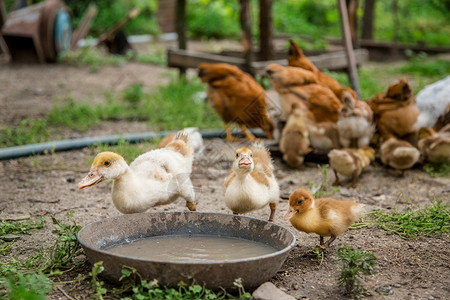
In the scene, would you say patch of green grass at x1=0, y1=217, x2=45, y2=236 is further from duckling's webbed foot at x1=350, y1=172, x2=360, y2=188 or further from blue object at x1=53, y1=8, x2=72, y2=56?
blue object at x1=53, y1=8, x2=72, y2=56

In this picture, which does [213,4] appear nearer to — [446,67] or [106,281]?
[446,67]

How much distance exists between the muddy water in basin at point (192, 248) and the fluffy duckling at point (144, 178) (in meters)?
0.35

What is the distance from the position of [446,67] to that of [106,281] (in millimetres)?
11587

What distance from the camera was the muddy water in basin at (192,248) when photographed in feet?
11.8

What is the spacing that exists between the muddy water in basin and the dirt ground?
0.82 feet

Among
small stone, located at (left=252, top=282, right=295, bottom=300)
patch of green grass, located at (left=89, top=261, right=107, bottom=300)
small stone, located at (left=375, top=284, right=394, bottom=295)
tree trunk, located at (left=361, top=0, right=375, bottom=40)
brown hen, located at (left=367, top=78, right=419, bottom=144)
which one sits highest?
tree trunk, located at (left=361, top=0, right=375, bottom=40)

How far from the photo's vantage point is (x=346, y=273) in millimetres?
3318

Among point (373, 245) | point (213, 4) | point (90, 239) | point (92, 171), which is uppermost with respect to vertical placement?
point (213, 4)

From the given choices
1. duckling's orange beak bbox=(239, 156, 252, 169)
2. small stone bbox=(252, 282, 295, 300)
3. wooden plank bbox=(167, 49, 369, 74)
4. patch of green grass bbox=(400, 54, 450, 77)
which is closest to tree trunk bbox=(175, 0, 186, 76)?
wooden plank bbox=(167, 49, 369, 74)

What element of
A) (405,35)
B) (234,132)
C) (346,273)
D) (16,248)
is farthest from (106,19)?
(346,273)

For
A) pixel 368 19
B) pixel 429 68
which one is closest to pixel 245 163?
pixel 429 68

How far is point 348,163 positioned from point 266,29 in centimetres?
409

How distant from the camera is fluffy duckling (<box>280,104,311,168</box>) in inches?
251

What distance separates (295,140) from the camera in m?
6.41
